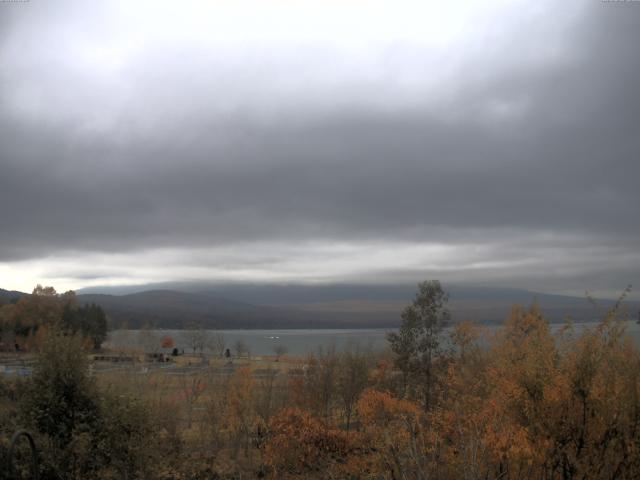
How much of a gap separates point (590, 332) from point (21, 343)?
114 meters

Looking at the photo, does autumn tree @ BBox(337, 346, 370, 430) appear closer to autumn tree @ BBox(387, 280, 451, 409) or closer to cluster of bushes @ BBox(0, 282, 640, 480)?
autumn tree @ BBox(387, 280, 451, 409)

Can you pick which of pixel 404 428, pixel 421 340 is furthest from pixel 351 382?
pixel 404 428

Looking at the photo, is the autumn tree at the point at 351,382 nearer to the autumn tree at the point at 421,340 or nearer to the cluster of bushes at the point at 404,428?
the autumn tree at the point at 421,340

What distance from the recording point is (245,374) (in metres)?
47.3

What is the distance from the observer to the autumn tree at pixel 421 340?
40062 mm

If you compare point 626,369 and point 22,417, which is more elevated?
point 626,369

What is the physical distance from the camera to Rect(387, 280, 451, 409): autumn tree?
40062 mm

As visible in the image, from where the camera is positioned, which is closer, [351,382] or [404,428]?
[404,428]

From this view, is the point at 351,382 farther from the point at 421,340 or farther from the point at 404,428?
the point at 404,428

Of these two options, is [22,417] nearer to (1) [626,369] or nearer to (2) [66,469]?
(2) [66,469]

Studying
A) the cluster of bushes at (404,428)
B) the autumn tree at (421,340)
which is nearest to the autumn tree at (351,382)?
the autumn tree at (421,340)

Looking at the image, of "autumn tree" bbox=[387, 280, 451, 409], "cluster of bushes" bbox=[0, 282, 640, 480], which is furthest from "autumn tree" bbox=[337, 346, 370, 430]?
"cluster of bushes" bbox=[0, 282, 640, 480]

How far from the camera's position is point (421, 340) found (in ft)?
132

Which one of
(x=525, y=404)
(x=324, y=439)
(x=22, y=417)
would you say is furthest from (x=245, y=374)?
(x=525, y=404)
